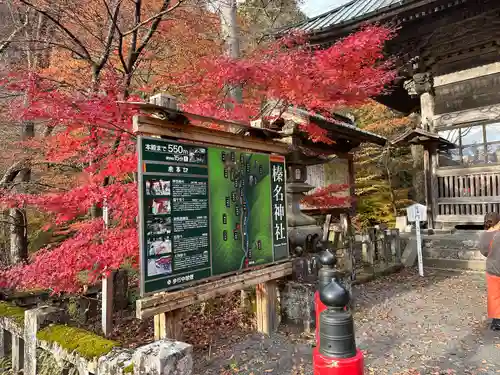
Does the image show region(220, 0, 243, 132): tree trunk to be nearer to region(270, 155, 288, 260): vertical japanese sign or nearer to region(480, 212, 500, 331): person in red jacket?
region(270, 155, 288, 260): vertical japanese sign

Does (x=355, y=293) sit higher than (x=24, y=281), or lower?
lower

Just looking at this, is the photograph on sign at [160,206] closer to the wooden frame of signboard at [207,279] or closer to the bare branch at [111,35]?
the wooden frame of signboard at [207,279]

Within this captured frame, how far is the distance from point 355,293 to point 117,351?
6076mm

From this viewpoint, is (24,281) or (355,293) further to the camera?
(355,293)

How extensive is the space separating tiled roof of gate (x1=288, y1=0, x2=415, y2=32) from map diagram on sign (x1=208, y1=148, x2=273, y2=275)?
6775mm

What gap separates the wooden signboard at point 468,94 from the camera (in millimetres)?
10195

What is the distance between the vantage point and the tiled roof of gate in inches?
369

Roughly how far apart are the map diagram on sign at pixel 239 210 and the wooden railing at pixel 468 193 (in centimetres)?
873

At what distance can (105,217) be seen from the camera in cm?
537

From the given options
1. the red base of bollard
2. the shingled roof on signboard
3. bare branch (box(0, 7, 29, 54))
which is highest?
the shingled roof on signboard

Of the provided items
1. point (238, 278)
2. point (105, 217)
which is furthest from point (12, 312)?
point (238, 278)

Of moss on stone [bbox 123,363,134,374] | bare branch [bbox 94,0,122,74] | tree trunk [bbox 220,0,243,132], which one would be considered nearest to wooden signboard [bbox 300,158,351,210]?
tree trunk [bbox 220,0,243,132]

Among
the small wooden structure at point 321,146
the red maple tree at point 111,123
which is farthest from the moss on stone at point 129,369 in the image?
the small wooden structure at point 321,146

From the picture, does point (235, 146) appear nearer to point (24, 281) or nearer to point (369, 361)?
point (369, 361)
